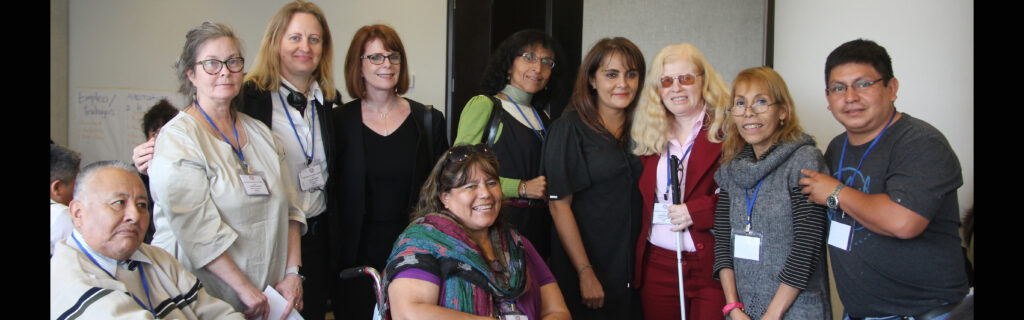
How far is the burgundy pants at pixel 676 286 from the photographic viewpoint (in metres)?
2.57

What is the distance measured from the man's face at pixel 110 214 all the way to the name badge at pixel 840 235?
7.12 feet

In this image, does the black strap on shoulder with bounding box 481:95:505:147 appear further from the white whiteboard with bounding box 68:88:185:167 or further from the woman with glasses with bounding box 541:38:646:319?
the white whiteboard with bounding box 68:88:185:167

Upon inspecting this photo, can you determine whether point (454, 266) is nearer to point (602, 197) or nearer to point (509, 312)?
point (509, 312)

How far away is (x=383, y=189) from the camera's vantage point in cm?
286

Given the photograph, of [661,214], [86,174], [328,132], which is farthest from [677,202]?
[86,174]

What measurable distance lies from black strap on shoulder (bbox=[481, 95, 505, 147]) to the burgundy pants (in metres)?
0.82

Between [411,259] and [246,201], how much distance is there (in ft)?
2.17

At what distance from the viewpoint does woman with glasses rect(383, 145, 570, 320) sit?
198 cm

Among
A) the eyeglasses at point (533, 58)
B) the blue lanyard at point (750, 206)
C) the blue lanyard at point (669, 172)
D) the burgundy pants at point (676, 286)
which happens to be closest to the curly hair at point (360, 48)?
the eyeglasses at point (533, 58)

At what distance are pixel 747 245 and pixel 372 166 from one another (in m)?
1.57
